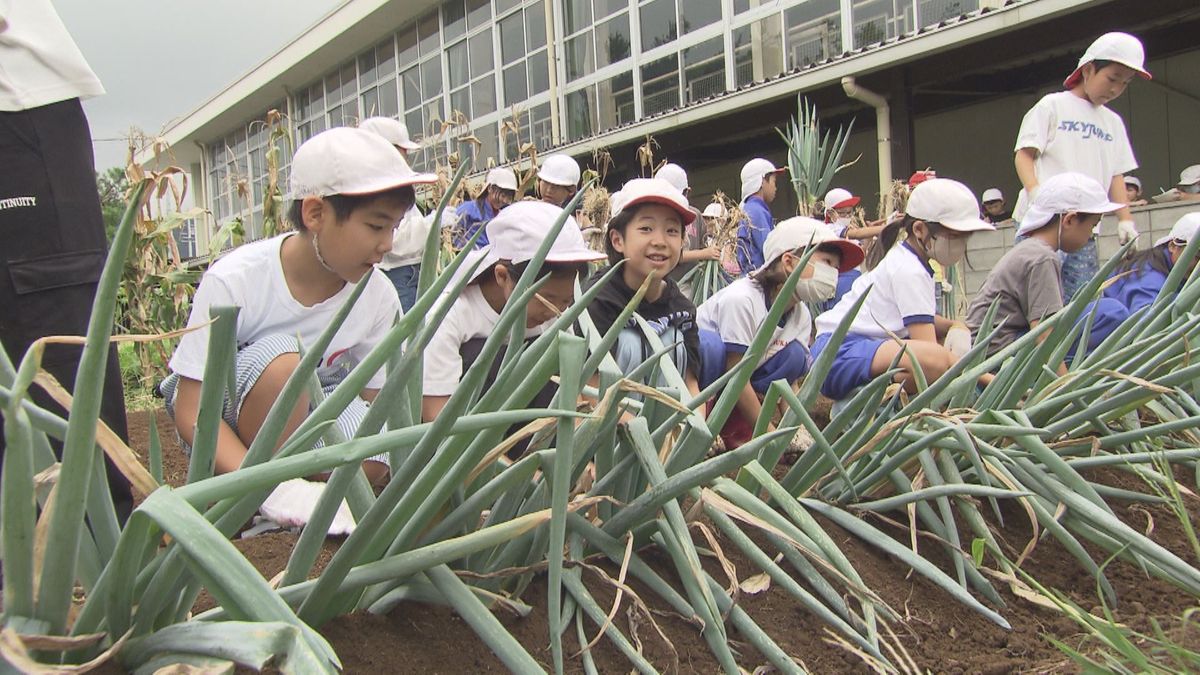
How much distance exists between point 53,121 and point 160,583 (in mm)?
1250

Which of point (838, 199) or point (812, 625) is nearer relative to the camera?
Result: point (812, 625)

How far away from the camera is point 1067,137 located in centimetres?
393

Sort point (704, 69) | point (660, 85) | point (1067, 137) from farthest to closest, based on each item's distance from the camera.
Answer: point (660, 85) < point (704, 69) < point (1067, 137)

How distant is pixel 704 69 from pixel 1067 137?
22.6ft

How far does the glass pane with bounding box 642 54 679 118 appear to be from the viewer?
Result: 35.6ft

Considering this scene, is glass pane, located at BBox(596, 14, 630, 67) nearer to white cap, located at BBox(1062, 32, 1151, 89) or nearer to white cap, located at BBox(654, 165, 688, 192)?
white cap, located at BBox(654, 165, 688, 192)

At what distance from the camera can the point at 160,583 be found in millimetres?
767

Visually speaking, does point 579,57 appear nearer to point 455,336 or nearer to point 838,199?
point 838,199

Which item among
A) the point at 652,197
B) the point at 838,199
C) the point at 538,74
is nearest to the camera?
the point at 652,197

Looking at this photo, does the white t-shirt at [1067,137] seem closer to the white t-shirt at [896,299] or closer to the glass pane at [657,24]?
the white t-shirt at [896,299]

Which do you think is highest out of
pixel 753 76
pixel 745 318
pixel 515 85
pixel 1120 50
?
pixel 515 85

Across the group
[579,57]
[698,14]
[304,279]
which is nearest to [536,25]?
[579,57]

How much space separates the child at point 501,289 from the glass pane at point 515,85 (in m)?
11.1

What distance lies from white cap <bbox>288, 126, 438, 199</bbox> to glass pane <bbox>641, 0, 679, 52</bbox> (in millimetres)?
9454
